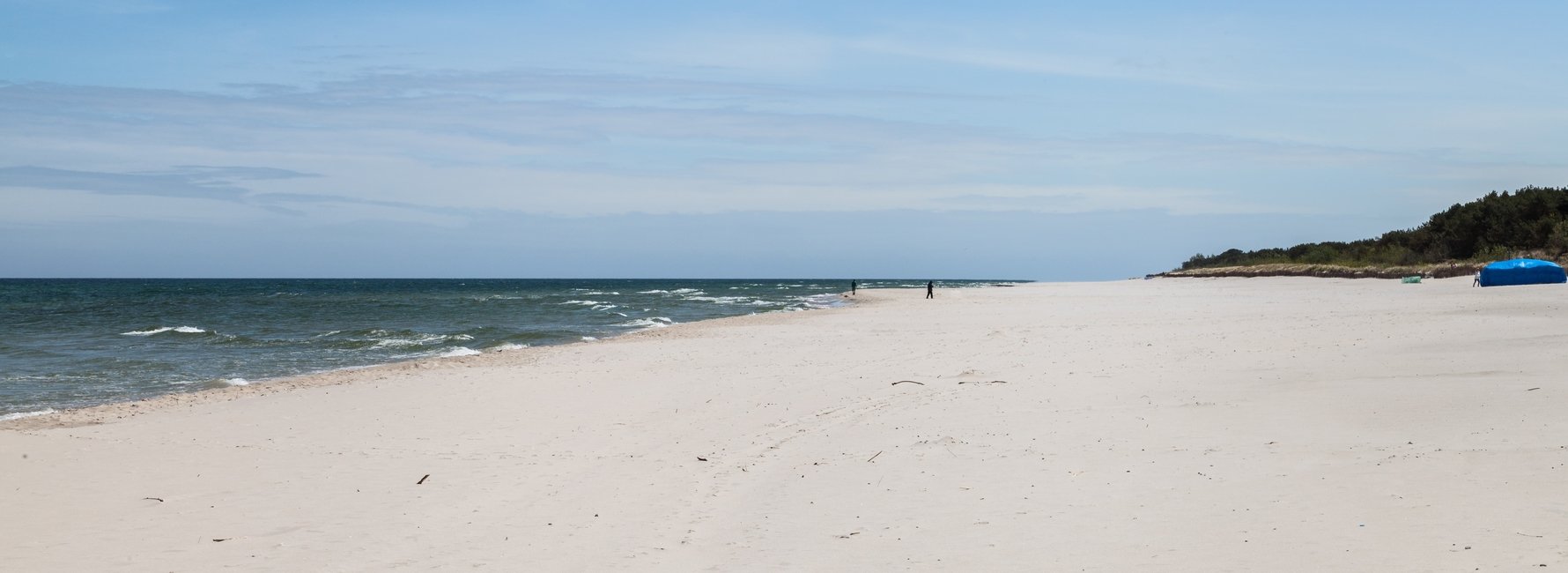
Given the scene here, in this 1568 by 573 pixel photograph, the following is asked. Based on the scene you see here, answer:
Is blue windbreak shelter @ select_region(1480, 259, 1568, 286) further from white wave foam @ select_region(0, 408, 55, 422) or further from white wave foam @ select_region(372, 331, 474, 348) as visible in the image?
white wave foam @ select_region(0, 408, 55, 422)

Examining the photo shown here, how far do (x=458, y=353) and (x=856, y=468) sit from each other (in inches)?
700

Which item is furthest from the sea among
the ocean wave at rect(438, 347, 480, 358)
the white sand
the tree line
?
the tree line

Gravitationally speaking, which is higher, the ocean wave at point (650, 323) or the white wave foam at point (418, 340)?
the ocean wave at point (650, 323)

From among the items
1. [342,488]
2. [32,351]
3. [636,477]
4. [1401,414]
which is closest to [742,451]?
[636,477]

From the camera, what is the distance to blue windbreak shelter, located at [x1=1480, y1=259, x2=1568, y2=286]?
116 ft

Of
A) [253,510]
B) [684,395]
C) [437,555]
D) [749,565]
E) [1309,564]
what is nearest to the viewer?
[1309,564]

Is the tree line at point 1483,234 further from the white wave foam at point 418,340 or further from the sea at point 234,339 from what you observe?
the white wave foam at point 418,340

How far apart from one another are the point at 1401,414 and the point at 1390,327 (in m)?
11.2

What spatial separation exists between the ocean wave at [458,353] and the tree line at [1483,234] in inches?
1851

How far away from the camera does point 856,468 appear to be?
878cm

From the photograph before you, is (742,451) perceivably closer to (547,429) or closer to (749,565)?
(547,429)

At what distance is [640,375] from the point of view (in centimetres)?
1675

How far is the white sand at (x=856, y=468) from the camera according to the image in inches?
249

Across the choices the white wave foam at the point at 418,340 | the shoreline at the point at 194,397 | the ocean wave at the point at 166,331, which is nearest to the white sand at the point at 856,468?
the shoreline at the point at 194,397
